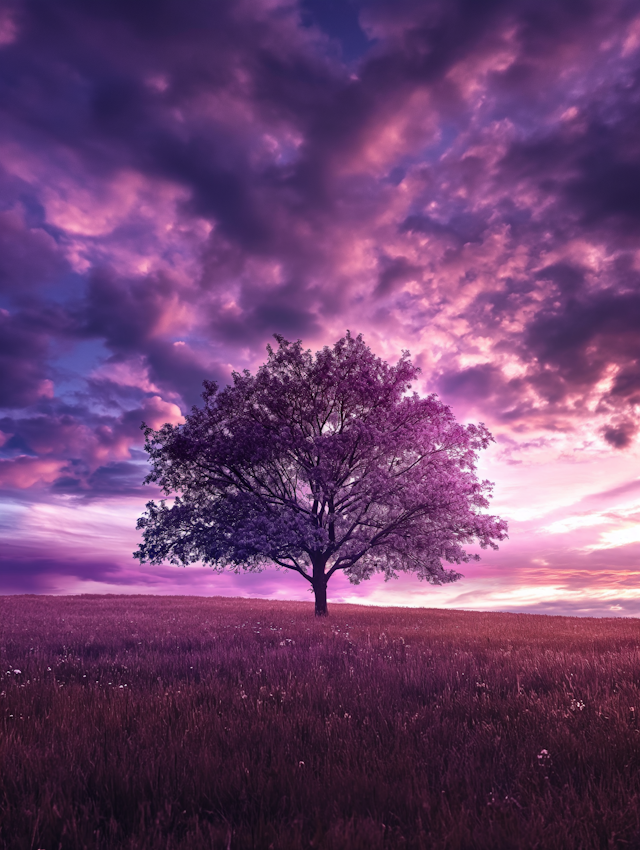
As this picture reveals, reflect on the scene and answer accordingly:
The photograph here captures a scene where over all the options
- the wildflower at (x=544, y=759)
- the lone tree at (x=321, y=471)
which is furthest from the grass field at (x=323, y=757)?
the lone tree at (x=321, y=471)

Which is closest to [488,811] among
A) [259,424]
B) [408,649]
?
[408,649]

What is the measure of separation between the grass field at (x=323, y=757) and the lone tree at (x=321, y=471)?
40.2ft

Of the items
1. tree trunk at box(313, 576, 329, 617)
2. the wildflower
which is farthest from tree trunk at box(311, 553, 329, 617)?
the wildflower

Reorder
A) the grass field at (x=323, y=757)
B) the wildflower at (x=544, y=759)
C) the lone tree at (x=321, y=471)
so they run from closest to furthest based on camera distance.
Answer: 1. the grass field at (x=323, y=757)
2. the wildflower at (x=544, y=759)
3. the lone tree at (x=321, y=471)

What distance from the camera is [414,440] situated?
2128 centimetres

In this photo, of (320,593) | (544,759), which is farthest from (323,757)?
(320,593)

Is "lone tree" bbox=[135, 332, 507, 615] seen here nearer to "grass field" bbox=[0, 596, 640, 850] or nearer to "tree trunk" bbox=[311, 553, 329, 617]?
"tree trunk" bbox=[311, 553, 329, 617]

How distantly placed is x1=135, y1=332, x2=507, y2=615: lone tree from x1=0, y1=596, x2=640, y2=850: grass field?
12259 millimetres

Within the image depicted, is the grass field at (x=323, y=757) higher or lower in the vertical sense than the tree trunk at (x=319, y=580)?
lower

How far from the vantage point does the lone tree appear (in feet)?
68.6

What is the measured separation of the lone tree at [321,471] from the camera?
2091 centimetres

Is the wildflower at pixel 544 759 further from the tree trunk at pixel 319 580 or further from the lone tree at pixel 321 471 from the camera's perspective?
the tree trunk at pixel 319 580

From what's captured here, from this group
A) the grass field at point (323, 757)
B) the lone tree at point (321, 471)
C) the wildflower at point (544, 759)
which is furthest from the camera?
the lone tree at point (321, 471)

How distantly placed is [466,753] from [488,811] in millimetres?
1073
